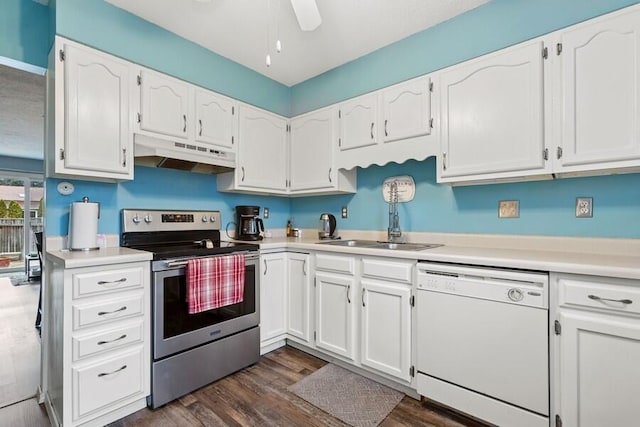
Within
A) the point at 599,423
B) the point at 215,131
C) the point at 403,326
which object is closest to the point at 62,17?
the point at 215,131

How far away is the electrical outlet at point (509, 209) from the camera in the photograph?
2.02 m

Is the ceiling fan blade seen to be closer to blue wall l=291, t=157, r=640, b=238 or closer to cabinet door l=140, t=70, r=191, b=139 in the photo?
cabinet door l=140, t=70, r=191, b=139

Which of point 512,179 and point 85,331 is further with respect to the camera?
point 512,179

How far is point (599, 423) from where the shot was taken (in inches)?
50.7

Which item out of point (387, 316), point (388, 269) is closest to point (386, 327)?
point (387, 316)

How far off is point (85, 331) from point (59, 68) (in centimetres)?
151

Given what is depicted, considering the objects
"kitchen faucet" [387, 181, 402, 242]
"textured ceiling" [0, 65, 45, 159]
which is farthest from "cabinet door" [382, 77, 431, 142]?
"textured ceiling" [0, 65, 45, 159]

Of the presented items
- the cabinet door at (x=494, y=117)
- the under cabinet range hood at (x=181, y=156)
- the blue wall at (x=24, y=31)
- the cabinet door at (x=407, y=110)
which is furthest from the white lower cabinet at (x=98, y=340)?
the cabinet door at (x=494, y=117)

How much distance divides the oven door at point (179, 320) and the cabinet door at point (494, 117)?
170 centimetres

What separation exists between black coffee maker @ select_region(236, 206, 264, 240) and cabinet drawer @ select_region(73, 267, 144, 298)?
1.10 m

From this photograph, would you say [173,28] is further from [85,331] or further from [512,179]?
[512,179]

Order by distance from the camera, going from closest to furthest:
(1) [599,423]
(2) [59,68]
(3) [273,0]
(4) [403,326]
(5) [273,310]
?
1. (1) [599,423]
2. (2) [59,68]
3. (4) [403,326]
4. (3) [273,0]
5. (5) [273,310]

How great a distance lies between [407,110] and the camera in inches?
89.3

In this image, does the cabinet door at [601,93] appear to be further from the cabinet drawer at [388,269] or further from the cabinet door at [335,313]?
the cabinet door at [335,313]
